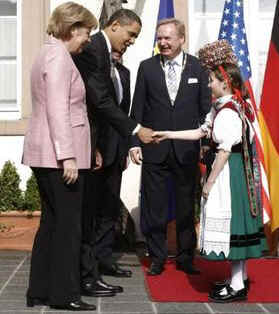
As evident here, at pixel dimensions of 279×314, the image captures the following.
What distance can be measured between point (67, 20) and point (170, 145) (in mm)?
1748

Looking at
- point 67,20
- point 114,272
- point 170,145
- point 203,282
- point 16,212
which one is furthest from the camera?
point 16,212

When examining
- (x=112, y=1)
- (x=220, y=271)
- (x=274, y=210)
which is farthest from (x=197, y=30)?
(x=220, y=271)

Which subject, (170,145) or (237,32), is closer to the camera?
(170,145)

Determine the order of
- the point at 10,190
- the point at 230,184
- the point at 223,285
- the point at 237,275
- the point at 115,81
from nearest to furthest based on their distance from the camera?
1. the point at 230,184
2. the point at 237,275
3. the point at 223,285
4. the point at 115,81
5. the point at 10,190

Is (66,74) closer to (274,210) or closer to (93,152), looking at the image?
(93,152)

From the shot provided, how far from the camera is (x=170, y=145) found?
22.3 feet

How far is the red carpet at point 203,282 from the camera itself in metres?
5.90

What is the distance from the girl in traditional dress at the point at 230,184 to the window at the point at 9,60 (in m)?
3.50

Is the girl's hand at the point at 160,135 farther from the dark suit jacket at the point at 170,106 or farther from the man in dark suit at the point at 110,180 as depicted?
the dark suit jacket at the point at 170,106

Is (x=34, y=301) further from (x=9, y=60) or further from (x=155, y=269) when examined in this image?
(x=9, y=60)

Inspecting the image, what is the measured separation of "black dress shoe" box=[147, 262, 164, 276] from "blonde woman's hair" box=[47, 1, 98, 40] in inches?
83.3

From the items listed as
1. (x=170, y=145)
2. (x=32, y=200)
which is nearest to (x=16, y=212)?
(x=32, y=200)

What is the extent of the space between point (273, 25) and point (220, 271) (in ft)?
8.23

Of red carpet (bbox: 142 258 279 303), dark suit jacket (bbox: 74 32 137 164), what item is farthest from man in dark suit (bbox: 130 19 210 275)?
dark suit jacket (bbox: 74 32 137 164)
